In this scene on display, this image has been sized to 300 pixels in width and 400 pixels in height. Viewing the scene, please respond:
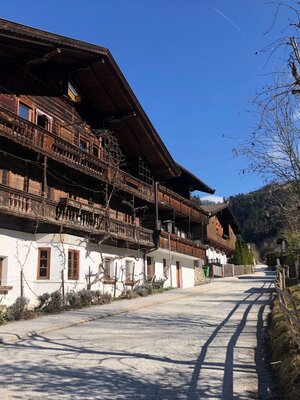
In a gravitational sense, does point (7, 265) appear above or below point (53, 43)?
below

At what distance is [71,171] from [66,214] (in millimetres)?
3027

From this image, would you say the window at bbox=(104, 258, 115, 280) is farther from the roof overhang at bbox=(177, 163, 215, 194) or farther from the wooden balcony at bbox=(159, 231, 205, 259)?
the roof overhang at bbox=(177, 163, 215, 194)

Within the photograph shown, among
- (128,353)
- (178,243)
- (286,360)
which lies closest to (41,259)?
(128,353)

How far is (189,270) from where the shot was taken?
40.8 metres

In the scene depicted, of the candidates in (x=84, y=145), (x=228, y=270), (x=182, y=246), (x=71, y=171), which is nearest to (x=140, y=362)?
(x=71, y=171)

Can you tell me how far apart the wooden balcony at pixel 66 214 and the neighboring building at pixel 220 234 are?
21.6m

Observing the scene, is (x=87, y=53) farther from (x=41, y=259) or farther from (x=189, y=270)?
(x=189, y=270)

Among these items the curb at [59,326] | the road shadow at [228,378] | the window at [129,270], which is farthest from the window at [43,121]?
the road shadow at [228,378]

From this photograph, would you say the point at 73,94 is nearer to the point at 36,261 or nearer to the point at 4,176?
the point at 4,176

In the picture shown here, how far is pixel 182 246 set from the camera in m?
36.0

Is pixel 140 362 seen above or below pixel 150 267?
below

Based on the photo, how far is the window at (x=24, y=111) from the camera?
68.3 ft

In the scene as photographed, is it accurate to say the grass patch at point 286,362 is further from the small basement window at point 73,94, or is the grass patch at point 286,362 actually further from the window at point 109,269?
the small basement window at point 73,94

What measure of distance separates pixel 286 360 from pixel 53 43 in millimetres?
16251
